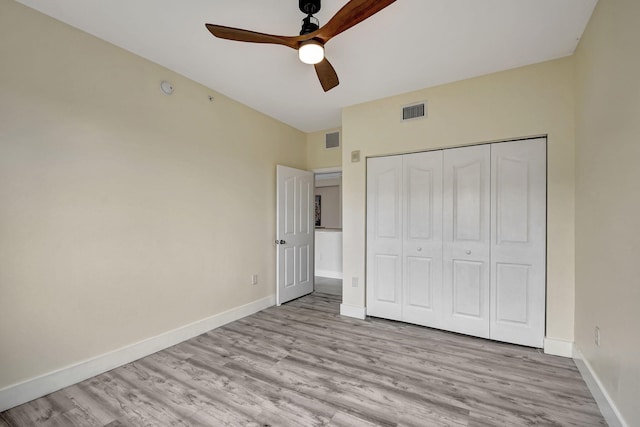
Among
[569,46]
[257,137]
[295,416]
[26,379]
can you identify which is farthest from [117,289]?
[569,46]

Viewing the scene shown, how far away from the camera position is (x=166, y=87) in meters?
2.64

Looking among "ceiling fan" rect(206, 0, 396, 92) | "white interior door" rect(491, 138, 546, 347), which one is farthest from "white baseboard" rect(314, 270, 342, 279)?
"ceiling fan" rect(206, 0, 396, 92)

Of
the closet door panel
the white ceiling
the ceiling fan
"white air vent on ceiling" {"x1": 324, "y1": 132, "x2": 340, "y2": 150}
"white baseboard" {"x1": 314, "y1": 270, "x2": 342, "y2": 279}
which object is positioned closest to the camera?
the ceiling fan

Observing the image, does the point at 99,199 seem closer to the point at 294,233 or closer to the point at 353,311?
the point at 294,233

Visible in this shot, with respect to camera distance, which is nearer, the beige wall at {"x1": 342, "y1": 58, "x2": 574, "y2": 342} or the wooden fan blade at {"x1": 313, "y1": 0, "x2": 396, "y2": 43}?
the wooden fan blade at {"x1": 313, "y1": 0, "x2": 396, "y2": 43}

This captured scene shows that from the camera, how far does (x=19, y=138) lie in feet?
5.95

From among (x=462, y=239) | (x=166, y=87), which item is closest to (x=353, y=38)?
(x=166, y=87)

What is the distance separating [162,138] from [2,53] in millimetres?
1063

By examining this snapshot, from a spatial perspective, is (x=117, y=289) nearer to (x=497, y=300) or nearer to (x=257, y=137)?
(x=257, y=137)

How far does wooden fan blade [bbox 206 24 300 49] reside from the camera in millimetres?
1611

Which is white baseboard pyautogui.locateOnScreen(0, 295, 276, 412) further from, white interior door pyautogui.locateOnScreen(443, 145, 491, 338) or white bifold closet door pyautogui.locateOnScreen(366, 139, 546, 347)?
white interior door pyautogui.locateOnScreen(443, 145, 491, 338)

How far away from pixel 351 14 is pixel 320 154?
3.10 meters

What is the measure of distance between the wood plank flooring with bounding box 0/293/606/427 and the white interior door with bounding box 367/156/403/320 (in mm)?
507

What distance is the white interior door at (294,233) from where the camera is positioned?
3.91 meters
